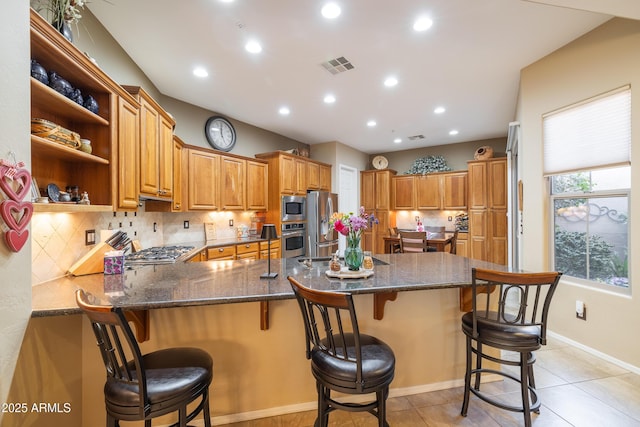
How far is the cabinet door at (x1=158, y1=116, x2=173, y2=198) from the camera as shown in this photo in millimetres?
2783

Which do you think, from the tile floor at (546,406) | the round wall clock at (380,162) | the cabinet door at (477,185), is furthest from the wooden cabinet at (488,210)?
the tile floor at (546,406)

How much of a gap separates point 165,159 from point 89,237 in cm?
108

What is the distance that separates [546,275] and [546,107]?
2.42 meters

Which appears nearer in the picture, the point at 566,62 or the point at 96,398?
the point at 96,398

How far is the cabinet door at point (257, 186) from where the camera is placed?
4.62 meters

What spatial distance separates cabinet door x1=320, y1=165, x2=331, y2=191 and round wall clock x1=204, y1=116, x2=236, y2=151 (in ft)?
6.34

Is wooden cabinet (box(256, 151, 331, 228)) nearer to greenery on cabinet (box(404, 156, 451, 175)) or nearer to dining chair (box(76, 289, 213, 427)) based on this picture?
greenery on cabinet (box(404, 156, 451, 175))

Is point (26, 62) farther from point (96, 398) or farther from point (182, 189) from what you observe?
point (182, 189)

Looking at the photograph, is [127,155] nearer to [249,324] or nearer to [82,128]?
[82,128]

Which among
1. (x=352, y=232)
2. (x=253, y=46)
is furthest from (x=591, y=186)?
(x=253, y=46)

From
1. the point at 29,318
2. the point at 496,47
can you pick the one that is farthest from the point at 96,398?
the point at 496,47

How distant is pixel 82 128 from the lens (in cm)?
197

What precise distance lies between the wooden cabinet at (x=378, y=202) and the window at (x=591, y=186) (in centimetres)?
393

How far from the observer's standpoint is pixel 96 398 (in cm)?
162
